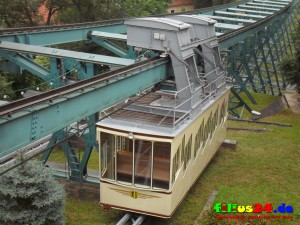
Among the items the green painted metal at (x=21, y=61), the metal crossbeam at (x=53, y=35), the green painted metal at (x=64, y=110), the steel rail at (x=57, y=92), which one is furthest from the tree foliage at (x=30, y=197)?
the metal crossbeam at (x=53, y=35)

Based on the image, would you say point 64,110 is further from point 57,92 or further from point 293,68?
point 293,68

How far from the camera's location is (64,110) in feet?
27.7

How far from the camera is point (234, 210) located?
1173 cm

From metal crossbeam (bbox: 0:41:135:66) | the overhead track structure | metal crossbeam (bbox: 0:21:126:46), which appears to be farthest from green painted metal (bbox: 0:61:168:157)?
Answer: metal crossbeam (bbox: 0:21:126:46)

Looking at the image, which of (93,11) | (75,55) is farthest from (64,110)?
(93,11)

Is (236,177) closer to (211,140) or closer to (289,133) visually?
(211,140)

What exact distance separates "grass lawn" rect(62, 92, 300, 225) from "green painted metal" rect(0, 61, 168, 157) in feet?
11.0

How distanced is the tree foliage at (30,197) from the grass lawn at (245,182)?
4.08 feet

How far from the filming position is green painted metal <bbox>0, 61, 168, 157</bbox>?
729 centimetres

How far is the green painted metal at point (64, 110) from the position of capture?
729cm

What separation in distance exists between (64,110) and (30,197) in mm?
2611

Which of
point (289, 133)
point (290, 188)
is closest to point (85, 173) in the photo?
point (290, 188)

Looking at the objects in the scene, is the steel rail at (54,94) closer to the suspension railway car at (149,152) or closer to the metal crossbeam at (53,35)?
the suspension railway car at (149,152)

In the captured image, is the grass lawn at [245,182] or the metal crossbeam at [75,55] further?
the metal crossbeam at [75,55]
